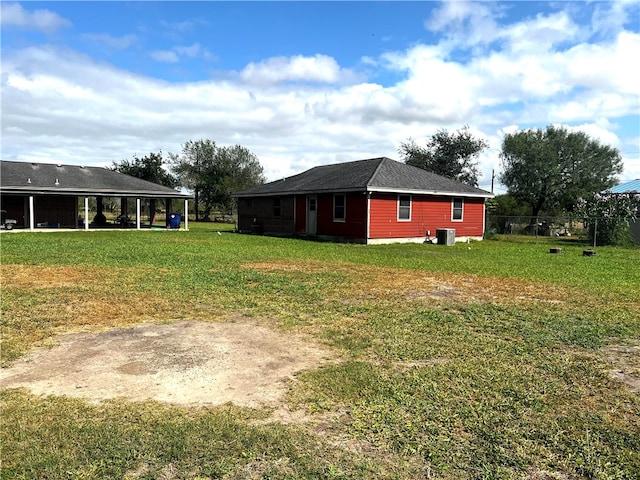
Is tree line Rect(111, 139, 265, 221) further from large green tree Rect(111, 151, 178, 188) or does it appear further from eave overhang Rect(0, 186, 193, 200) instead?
eave overhang Rect(0, 186, 193, 200)

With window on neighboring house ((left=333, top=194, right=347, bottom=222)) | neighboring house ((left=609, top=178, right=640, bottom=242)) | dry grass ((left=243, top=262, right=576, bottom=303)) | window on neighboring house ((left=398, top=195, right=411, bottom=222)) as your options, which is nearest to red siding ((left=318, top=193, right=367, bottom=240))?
window on neighboring house ((left=333, top=194, right=347, bottom=222))

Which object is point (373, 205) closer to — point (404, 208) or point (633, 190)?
point (404, 208)

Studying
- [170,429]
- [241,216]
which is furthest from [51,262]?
[241,216]

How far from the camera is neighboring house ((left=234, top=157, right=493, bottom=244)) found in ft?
65.3

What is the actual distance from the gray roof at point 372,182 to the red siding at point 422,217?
445 millimetres

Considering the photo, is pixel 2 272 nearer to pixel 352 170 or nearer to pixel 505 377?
pixel 505 377

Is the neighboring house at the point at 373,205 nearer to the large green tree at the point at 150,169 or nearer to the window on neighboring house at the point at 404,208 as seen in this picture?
the window on neighboring house at the point at 404,208

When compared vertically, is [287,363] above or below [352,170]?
below

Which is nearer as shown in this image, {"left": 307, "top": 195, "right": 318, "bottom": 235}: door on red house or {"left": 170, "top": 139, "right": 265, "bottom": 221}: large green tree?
{"left": 307, "top": 195, "right": 318, "bottom": 235}: door on red house

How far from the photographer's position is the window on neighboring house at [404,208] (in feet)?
68.0

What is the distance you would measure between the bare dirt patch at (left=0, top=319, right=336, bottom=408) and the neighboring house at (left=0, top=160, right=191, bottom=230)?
23.7 m

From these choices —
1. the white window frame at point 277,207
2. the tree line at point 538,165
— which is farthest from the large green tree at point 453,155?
the white window frame at point 277,207

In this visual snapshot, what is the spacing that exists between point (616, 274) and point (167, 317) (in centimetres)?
1055

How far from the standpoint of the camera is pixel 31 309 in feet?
21.4
